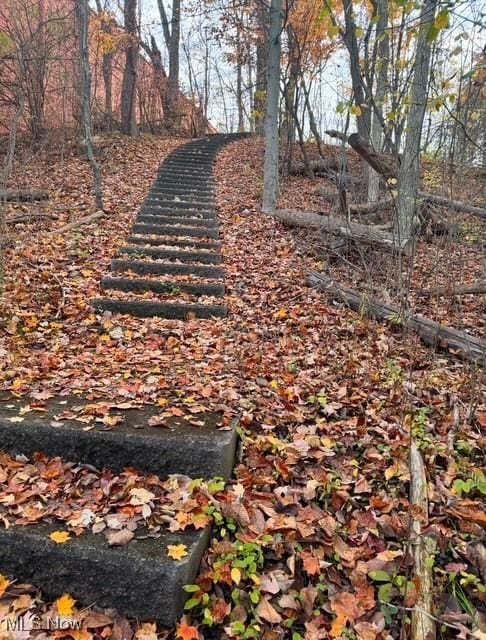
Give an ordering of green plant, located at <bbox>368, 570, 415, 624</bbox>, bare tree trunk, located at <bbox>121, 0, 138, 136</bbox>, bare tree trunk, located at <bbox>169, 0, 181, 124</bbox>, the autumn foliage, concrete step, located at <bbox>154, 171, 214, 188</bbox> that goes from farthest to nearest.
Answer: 1. bare tree trunk, located at <bbox>169, 0, 181, 124</bbox>
2. bare tree trunk, located at <bbox>121, 0, 138, 136</bbox>
3. concrete step, located at <bbox>154, 171, 214, 188</bbox>
4. the autumn foliage
5. green plant, located at <bbox>368, 570, 415, 624</bbox>

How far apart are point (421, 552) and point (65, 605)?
5.32 ft

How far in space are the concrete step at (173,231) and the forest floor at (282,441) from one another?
1.58m

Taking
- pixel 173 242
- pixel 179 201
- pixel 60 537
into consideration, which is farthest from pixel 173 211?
pixel 60 537

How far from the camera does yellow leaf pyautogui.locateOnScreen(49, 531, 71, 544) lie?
2.04 meters

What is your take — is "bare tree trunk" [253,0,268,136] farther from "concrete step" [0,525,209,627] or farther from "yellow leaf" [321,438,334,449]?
"concrete step" [0,525,209,627]

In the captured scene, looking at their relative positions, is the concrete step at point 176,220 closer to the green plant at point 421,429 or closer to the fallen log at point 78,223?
the fallen log at point 78,223

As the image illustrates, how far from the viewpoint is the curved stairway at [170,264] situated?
15.9ft

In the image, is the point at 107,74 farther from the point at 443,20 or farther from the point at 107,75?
the point at 443,20

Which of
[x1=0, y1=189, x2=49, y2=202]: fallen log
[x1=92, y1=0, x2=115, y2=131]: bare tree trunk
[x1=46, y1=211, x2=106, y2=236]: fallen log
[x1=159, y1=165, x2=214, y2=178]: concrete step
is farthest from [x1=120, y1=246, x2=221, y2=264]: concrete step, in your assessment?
[x1=92, y1=0, x2=115, y2=131]: bare tree trunk

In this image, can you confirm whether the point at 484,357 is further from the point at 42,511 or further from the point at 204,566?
the point at 42,511

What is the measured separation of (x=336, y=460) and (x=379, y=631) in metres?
0.95

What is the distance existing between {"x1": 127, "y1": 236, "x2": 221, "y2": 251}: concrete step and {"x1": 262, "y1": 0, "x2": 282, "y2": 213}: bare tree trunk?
2.05m

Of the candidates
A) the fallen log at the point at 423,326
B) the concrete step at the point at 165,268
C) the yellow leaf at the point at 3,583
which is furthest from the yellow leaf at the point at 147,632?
the concrete step at the point at 165,268

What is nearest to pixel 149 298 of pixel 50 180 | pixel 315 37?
pixel 50 180
